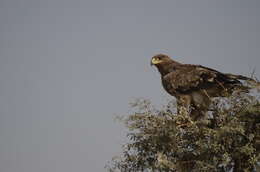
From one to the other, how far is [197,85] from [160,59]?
221cm

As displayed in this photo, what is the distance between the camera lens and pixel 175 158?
23.8 feet

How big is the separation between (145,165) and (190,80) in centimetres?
265

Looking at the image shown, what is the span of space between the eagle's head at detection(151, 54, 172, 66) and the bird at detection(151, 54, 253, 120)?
23.9 inches

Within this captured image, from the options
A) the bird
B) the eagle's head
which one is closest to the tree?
the bird

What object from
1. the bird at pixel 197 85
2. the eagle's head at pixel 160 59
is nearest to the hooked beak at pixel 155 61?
the eagle's head at pixel 160 59

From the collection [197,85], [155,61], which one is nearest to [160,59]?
[155,61]

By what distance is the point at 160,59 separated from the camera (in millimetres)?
11109

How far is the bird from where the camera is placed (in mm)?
8328

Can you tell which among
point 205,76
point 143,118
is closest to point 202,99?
point 205,76

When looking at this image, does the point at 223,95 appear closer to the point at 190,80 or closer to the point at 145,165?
the point at 190,80

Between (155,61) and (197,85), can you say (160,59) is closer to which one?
(155,61)

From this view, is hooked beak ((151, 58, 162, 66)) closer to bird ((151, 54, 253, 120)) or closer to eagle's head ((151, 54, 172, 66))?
eagle's head ((151, 54, 172, 66))

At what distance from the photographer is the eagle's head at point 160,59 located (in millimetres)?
10961

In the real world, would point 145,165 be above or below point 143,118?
below
